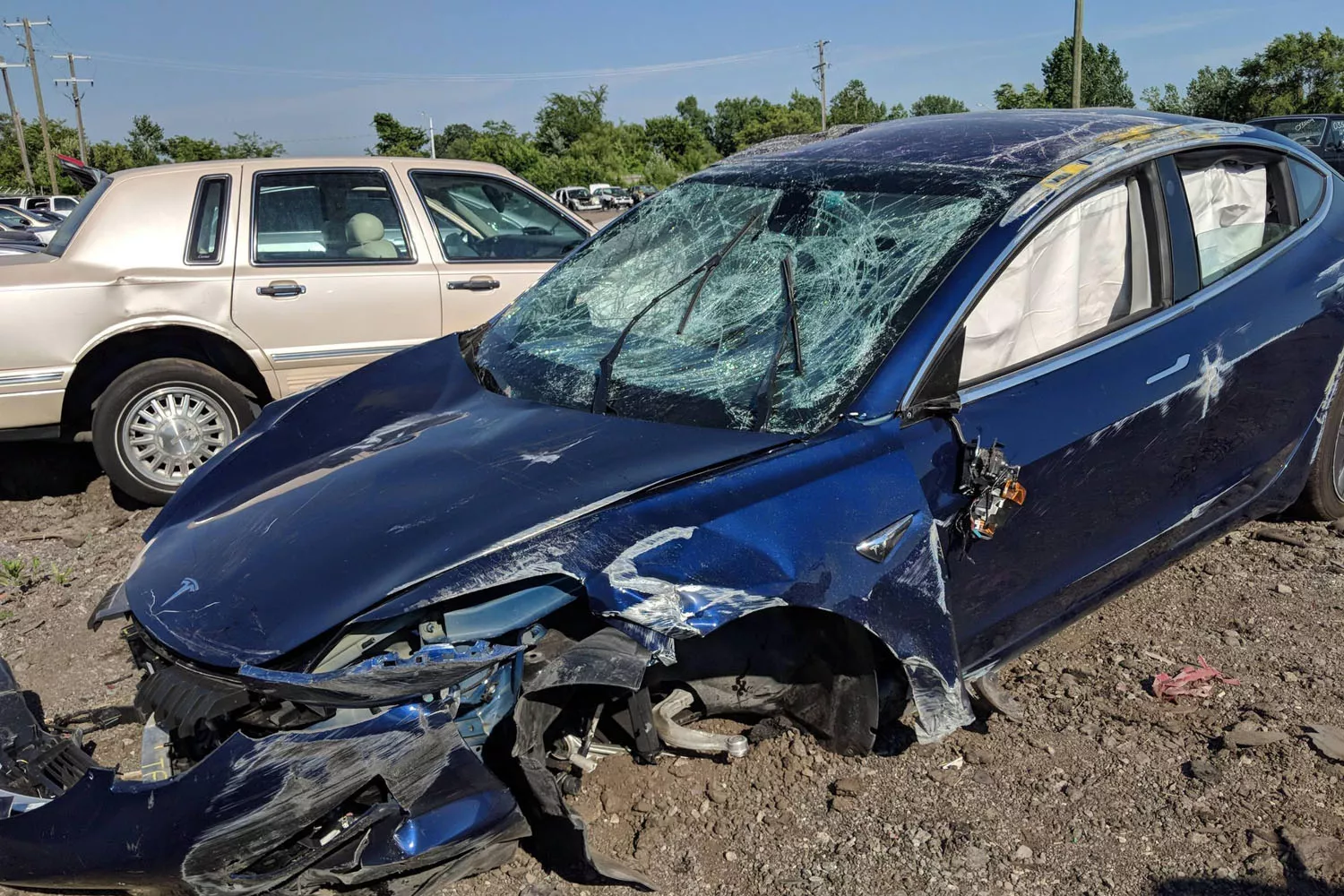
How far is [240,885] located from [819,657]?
1382 millimetres

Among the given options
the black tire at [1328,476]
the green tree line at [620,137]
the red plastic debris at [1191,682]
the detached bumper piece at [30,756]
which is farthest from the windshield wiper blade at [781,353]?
the green tree line at [620,137]

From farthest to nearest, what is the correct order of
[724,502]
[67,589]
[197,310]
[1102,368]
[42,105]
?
[42,105], [197,310], [67,589], [1102,368], [724,502]

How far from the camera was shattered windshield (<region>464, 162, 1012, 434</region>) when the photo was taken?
2838mm

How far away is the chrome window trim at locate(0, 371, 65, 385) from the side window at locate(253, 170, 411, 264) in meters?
1.12

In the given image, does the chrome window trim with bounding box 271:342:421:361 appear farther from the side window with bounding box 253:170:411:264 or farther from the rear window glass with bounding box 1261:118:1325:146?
the rear window glass with bounding box 1261:118:1325:146

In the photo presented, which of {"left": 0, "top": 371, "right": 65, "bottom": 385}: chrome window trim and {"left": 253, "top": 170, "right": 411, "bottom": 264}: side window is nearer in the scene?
{"left": 0, "top": 371, "right": 65, "bottom": 385}: chrome window trim

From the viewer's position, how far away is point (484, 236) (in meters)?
6.39

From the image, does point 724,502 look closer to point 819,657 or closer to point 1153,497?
point 819,657

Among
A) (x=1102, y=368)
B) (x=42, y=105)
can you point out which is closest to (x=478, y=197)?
(x=1102, y=368)

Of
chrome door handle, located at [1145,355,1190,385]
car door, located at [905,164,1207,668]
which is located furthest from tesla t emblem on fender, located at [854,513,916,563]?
chrome door handle, located at [1145,355,1190,385]

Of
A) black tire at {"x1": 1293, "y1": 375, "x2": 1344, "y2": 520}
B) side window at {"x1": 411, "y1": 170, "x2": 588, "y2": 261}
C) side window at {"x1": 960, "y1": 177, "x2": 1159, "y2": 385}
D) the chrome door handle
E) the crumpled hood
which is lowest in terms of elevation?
black tire at {"x1": 1293, "y1": 375, "x2": 1344, "y2": 520}

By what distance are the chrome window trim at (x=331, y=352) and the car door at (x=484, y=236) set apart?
1.11ft

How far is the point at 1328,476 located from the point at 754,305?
251 centimetres

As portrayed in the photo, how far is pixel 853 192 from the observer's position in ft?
10.7
